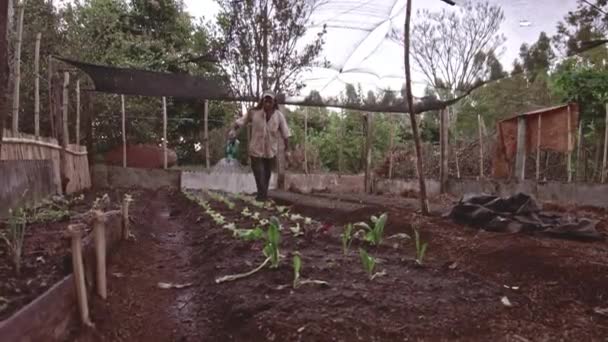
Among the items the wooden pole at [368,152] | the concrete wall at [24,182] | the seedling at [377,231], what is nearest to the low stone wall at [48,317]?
the seedling at [377,231]

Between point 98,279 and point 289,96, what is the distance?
6078 millimetres

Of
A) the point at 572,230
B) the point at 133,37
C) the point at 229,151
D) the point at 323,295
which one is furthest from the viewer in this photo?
the point at 133,37

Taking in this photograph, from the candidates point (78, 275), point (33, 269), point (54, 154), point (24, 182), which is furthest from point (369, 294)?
point (54, 154)

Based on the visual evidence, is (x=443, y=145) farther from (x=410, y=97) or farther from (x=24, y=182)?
(x=24, y=182)

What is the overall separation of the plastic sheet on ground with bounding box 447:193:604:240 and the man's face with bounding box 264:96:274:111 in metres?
3.21

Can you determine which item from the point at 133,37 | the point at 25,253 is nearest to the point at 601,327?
the point at 25,253

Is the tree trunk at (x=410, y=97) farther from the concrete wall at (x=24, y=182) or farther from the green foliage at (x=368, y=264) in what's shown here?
the concrete wall at (x=24, y=182)

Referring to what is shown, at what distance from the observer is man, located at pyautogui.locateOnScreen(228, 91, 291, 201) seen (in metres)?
7.04

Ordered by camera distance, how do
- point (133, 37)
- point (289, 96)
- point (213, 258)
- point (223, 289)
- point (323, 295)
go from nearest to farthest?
point (323, 295), point (223, 289), point (213, 258), point (289, 96), point (133, 37)

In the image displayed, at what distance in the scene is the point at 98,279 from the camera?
7.97ft

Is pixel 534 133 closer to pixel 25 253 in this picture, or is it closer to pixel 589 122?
pixel 589 122

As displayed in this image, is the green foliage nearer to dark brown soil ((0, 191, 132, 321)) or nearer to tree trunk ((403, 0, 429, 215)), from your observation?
dark brown soil ((0, 191, 132, 321))

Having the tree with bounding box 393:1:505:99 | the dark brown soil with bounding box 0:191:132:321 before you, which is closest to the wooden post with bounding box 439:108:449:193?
the tree with bounding box 393:1:505:99

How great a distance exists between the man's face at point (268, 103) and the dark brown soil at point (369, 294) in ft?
11.0
